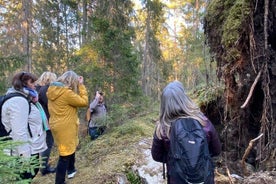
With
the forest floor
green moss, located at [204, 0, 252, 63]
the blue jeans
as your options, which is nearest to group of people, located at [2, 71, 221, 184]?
the forest floor

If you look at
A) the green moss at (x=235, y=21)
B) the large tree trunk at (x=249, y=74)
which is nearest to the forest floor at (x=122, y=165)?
the large tree trunk at (x=249, y=74)

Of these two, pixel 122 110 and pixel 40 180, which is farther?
pixel 122 110

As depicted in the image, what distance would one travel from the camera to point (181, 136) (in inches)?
104

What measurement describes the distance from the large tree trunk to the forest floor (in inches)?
27.6

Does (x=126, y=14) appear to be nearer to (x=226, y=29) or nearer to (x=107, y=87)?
(x=107, y=87)

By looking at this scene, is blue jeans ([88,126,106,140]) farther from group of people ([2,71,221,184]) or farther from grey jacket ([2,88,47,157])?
grey jacket ([2,88,47,157])

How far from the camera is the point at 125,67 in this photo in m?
9.86

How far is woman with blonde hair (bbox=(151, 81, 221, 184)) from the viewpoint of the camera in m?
2.61

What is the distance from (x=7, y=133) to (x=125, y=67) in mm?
6685

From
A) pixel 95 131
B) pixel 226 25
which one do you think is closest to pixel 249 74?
pixel 226 25

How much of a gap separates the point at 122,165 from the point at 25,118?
206 cm

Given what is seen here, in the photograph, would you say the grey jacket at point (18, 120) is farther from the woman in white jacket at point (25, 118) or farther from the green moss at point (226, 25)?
the green moss at point (226, 25)

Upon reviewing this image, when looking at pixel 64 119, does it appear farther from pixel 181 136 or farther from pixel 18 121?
pixel 181 136

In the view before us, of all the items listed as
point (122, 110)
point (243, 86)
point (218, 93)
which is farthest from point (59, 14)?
point (243, 86)
